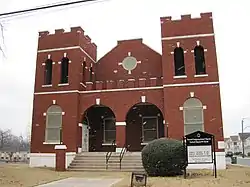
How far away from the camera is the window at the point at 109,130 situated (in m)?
27.5

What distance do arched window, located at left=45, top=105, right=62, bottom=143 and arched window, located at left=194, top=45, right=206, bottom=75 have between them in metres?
11.0

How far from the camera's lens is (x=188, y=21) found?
24859 millimetres

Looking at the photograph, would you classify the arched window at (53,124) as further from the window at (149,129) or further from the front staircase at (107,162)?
the window at (149,129)

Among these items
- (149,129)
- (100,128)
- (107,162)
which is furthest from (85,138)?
(149,129)

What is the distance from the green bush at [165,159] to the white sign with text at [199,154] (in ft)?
1.46

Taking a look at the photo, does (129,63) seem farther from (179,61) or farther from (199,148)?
(199,148)

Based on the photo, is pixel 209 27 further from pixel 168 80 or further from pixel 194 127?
pixel 194 127

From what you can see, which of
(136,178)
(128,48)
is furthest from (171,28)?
(136,178)

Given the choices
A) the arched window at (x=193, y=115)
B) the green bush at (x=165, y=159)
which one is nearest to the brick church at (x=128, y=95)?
the arched window at (x=193, y=115)

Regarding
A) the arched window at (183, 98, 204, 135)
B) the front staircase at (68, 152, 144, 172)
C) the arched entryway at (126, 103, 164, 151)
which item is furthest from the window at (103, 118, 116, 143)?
the arched window at (183, 98, 204, 135)

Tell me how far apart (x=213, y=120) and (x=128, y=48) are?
11096 mm

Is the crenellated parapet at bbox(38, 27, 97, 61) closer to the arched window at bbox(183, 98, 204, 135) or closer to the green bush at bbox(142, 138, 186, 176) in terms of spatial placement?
the arched window at bbox(183, 98, 204, 135)

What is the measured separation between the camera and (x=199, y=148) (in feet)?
53.6

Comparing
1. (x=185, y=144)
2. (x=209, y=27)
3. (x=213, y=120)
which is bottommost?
(x=185, y=144)
